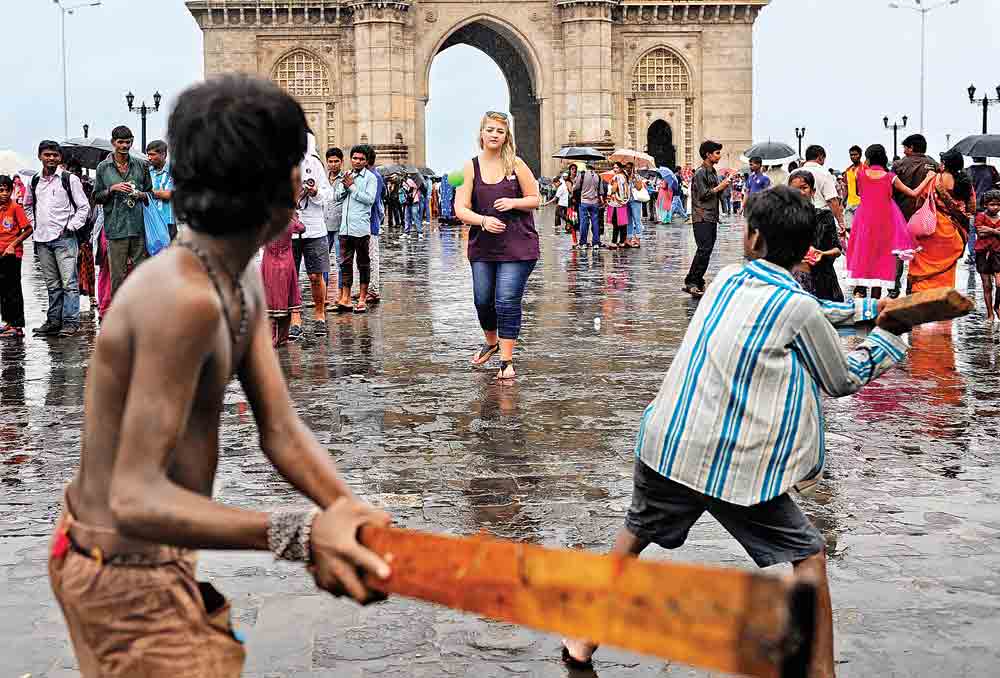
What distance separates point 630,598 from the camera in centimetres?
164

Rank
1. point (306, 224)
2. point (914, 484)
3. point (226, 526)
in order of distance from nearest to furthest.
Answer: point (226, 526) < point (914, 484) < point (306, 224)

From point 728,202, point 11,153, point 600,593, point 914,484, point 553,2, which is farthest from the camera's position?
point 553,2

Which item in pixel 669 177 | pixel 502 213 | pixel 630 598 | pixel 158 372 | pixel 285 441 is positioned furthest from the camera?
pixel 669 177

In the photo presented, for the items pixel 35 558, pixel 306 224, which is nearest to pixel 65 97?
pixel 306 224

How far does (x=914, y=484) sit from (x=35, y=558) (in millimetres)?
3608

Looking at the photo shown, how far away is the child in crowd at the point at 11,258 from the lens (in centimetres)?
1225

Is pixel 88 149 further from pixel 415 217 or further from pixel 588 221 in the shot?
pixel 415 217

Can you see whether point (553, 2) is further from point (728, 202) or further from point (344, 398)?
point (344, 398)

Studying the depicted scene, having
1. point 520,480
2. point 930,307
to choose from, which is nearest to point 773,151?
point 520,480

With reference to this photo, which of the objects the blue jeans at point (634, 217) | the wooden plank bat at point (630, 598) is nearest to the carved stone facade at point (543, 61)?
the blue jeans at point (634, 217)

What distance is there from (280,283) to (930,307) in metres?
8.20

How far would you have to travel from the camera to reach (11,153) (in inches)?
1061

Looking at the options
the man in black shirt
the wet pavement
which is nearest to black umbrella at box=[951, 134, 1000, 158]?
the man in black shirt

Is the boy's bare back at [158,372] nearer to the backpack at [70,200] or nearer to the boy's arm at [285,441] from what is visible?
the boy's arm at [285,441]
